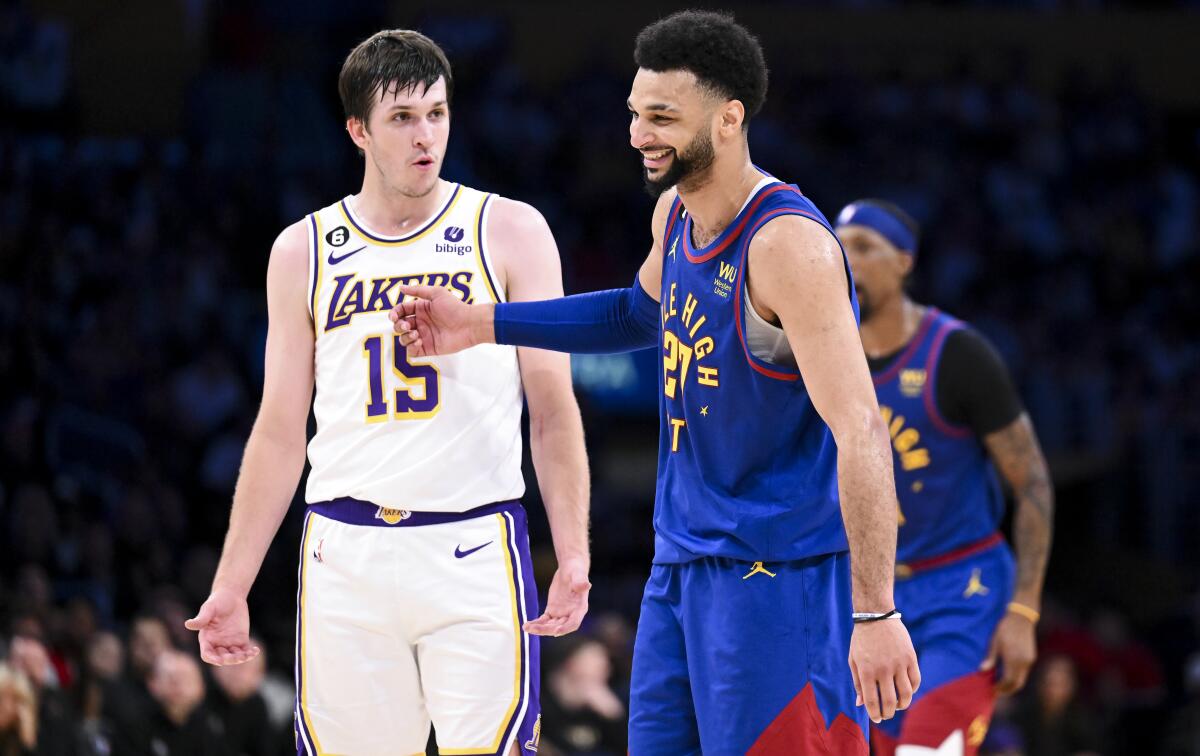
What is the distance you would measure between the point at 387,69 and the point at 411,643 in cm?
172

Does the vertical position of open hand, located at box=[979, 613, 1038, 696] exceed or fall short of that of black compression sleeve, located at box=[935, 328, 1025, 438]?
it falls short

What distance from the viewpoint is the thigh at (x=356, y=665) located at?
4742 millimetres

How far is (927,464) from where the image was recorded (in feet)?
21.6

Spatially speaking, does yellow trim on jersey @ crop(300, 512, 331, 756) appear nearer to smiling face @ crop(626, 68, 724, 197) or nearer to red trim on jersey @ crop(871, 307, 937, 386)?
smiling face @ crop(626, 68, 724, 197)

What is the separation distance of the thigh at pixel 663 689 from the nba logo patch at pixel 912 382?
2407mm

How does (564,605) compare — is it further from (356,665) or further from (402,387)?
(402,387)

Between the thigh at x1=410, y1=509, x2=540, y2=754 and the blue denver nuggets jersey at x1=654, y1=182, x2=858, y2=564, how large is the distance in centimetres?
63

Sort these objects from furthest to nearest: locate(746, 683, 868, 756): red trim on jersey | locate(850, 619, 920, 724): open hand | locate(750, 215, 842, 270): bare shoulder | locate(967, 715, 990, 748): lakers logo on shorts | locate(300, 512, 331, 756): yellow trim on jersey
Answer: locate(967, 715, 990, 748): lakers logo on shorts < locate(300, 512, 331, 756): yellow trim on jersey < locate(746, 683, 868, 756): red trim on jersey < locate(750, 215, 842, 270): bare shoulder < locate(850, 619, 920, 724): open hand

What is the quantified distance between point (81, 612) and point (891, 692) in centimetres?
720

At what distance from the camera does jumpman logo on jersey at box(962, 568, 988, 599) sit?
653 centimetres

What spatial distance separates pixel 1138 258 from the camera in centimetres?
1861

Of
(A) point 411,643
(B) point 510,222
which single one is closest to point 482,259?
(B) point 510,222

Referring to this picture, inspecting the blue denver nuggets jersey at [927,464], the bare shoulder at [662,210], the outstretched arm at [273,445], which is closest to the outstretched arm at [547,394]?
the bare shoulder at [662,210]

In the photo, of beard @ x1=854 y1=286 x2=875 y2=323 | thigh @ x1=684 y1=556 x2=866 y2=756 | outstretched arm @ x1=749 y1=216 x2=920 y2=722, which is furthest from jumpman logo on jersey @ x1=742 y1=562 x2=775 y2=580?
beard @ x1=854 y1=286 x2=875 y2=323
